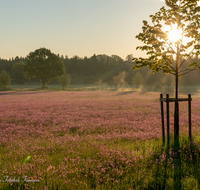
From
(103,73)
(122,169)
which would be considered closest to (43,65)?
(122,169)

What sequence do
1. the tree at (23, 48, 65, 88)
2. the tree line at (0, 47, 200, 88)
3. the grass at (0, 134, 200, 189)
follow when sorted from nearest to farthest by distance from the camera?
1. the grass at (0, 134, 200, 189)
2. the tree at (23, 48, 65, 88)
3. the tree line at (0, 47, 200, 88)

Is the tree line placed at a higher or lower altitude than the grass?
higher

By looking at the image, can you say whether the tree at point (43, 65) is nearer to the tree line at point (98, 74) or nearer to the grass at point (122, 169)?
the tree line at point (98, 74)

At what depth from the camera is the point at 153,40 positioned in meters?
7.14

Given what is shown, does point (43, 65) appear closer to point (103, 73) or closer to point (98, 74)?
point (98, 74)

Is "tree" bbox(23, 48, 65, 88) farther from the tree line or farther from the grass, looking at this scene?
the grass

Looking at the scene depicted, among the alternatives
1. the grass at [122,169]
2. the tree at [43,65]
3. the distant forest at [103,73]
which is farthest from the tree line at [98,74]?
the grass at [122,169]

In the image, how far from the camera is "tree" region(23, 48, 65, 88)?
7444 centimetres

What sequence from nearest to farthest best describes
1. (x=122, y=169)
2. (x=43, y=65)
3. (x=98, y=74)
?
(x=122, y=169), (x=43, y=65), (x=98, y=74)

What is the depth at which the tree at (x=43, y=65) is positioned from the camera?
7444 cm

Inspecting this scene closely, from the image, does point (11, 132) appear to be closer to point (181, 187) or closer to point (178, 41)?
point (181, 187)

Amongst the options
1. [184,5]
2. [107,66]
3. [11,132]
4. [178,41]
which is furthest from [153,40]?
[107,66]

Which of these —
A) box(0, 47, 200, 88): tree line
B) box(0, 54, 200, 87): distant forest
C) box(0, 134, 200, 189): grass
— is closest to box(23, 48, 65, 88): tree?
box(0, 47, 200, 88): tree line

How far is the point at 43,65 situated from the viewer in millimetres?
74500
